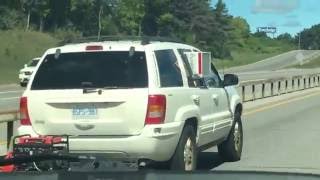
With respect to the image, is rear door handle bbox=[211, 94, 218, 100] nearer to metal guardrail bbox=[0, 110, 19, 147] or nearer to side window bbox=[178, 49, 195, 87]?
side window bbox=[178, 49, 195, 87]

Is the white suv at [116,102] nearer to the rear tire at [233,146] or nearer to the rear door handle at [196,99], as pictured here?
the rear door handle at [196,99]

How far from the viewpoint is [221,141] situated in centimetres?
1138

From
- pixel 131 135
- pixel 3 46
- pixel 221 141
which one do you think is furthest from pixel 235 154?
pixel 3 46

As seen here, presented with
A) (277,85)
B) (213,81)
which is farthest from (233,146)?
(277,85)

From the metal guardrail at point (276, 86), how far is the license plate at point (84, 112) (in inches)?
738

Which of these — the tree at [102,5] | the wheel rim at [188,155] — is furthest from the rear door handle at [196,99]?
the tree at [102,5]

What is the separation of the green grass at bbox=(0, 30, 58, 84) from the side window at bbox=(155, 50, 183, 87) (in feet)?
151

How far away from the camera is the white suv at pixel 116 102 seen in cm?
888

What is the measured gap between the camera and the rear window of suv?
8.97 meters

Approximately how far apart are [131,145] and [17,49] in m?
71.1

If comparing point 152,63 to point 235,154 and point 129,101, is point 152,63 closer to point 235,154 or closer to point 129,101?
point 129,101

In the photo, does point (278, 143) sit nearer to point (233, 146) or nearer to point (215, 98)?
point (233, 146)

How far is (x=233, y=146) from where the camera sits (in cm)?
1198

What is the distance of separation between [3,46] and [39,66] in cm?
6923
